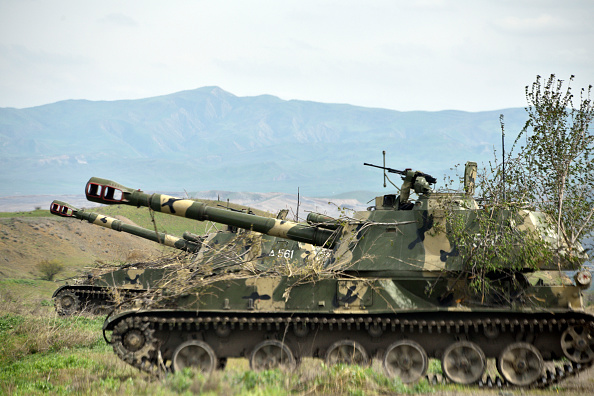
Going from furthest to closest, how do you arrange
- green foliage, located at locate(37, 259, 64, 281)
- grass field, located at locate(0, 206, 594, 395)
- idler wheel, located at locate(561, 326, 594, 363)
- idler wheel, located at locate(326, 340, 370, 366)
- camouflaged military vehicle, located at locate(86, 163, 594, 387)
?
green foliage, located at locate(37, 259, 64, 281) < idler wheel, located at locate(326, 340, 370, 366) < camouflaged military vehicle, located at locate(86, 163, 594, 387) < idler wheel, located at locate(561, 326, 594, 363) < grass field, located at locate(0, 206, 594, 395)

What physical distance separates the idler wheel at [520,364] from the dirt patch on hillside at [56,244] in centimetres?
4047

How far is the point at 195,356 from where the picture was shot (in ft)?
42.7

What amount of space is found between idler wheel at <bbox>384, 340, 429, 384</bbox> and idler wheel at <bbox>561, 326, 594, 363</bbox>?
2470 millimetres

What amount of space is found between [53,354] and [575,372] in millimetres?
11072

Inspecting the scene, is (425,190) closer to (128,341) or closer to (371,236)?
(371,236)

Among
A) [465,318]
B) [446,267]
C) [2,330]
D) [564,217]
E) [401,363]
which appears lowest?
[2,330]

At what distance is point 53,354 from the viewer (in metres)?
15.4

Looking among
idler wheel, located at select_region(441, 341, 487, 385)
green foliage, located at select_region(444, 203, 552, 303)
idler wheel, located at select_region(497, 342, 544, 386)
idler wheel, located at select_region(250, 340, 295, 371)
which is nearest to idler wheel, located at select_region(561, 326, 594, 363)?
idler wheel, located at select_region(497, 342, 544, 386)

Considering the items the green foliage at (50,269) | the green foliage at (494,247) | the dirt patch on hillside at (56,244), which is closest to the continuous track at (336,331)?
the green foliage at (494,247)

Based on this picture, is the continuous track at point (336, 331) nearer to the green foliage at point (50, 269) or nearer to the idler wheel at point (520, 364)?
the idler wheel at point (520, 364)

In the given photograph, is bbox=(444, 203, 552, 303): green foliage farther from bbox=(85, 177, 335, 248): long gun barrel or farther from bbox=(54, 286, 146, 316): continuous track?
bbox=(54, 286, 146, 316): continuous track

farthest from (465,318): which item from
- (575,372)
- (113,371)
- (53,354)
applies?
(53,354)

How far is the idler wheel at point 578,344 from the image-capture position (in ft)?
38.8

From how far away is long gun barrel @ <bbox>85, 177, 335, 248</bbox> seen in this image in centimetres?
1312
